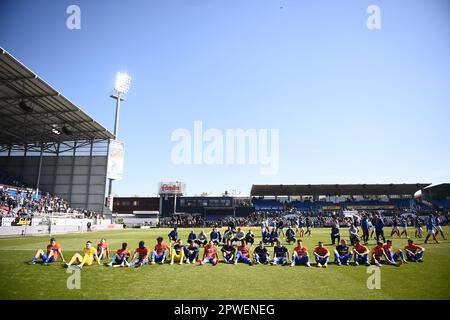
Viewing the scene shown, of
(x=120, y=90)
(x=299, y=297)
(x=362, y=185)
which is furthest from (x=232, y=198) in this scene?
(x=299, y=297)

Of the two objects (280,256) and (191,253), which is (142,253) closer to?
(191,253)

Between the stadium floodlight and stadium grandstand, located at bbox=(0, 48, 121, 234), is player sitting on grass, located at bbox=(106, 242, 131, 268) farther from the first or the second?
the stadium floodlight

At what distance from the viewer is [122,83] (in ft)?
223

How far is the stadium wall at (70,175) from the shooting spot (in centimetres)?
5278

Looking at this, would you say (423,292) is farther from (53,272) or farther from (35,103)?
(35,103)

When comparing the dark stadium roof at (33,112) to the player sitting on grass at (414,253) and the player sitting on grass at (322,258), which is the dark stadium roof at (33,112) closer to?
the player sitting on grass at (322,258)

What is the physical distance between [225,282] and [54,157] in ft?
186

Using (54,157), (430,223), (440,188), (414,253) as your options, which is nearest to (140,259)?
(414,253)

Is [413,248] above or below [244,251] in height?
above

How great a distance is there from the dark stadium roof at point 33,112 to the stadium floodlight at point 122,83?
19.2 m

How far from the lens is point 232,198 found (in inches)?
3000

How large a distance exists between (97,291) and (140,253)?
4480 millimetres

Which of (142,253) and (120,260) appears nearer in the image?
(120,260)
